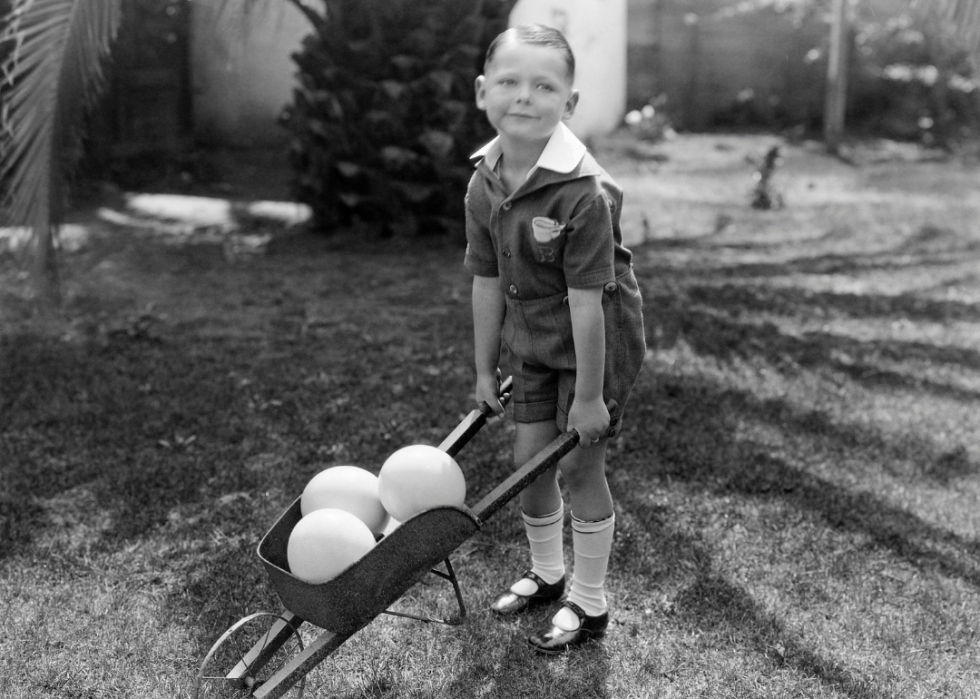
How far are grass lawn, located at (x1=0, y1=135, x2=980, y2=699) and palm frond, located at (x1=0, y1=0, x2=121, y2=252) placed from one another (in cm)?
88

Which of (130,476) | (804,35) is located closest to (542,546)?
(130,476)

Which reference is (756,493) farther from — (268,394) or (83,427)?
(83,427)

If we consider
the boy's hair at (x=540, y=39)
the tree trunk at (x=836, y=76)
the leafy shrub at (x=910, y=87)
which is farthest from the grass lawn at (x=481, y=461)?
the leafy shrub at (x=910, y=87)

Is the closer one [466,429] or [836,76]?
[466,429]

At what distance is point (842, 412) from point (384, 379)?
203 cm

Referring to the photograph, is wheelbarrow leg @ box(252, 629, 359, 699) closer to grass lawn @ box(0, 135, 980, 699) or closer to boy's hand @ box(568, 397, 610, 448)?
grass lawn @ box(0, 135, 980, 699)

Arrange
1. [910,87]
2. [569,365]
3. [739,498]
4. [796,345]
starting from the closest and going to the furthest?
[569,365], [739,498], [796,345], [910,87]

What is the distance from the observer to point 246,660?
2.57 meters

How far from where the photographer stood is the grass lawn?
2.84 meters

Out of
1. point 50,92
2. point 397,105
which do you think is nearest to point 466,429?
point 50,92

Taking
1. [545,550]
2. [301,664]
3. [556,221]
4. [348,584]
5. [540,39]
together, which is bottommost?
[545,550]

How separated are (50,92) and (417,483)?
2790 millimetres

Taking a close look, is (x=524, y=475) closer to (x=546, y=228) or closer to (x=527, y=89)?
(x=546, y=228)

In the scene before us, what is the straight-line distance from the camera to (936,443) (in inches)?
169
